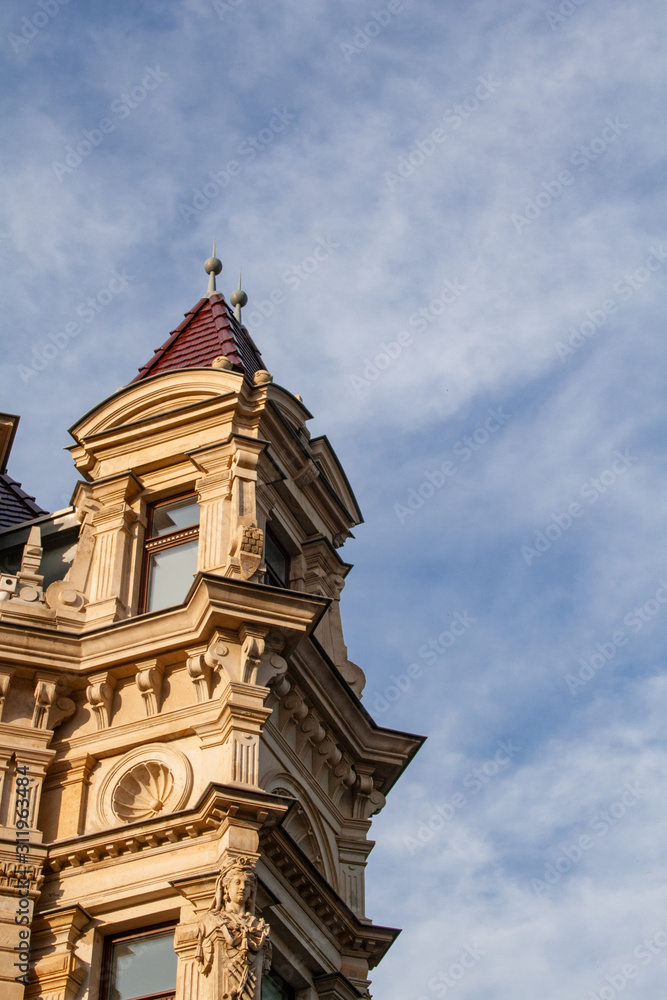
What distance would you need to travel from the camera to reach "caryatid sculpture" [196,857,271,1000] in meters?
16.8

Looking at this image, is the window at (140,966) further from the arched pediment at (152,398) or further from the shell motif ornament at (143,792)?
the arched pediment at (152,398)

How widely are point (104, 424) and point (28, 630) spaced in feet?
15.0

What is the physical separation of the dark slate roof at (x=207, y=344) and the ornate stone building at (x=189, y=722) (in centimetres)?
60

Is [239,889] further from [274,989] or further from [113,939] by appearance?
[274,989]

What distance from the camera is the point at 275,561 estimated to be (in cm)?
2361

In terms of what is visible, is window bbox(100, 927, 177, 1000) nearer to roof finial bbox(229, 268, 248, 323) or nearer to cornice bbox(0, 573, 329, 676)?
cornice bbox(0, 573, 329, 676)

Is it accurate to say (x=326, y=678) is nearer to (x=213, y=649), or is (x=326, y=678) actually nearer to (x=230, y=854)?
(x=213, y=649)

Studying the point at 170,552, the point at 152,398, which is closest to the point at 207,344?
the point at 152,398

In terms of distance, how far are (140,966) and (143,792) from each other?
A: 226 centimetres

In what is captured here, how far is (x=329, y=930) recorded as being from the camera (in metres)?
20.3

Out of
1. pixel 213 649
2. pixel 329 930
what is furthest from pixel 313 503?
pixel 329 930

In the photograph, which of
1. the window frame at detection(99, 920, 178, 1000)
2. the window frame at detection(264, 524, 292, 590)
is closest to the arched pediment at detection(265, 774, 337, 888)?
the window frame at detection(99, 920, 178, 1000)

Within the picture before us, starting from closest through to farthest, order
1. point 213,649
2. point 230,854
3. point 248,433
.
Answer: point 230,854, point 213,649, point 248,433

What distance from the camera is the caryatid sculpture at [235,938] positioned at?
55.2ft
